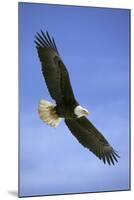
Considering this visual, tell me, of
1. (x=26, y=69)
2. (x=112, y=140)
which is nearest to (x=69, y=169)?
(x=112, y=140)

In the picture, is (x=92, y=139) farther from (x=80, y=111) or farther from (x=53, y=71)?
(x=53, y=71)

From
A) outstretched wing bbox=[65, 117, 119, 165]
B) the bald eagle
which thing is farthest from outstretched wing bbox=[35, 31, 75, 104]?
outstretched wing bbox=[65, 117, 119, 165]

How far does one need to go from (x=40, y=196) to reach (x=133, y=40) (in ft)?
3.36

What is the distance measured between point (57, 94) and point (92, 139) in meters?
0.33

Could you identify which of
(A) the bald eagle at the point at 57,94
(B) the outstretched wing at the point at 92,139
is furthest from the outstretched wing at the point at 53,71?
(B) the outstretched wing at the point at 92,139

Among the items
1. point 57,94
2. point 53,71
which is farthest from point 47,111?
point 53,71

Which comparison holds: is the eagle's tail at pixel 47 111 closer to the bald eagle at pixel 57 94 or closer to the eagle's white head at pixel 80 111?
the bald eagle at pixel 57 94

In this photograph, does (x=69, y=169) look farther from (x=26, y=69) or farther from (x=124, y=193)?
(x=26, y=69)

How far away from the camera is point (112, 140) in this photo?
3.13 metres

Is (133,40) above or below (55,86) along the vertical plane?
above

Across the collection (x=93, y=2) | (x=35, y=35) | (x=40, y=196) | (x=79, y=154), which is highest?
(x=93, y=2)

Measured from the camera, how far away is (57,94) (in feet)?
9.73

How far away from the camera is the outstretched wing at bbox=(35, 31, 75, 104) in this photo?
2.95 meters

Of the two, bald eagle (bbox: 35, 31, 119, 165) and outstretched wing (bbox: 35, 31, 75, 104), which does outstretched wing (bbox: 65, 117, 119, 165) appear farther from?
outstretched wing (bbox: 35, 31, 75, 104)
